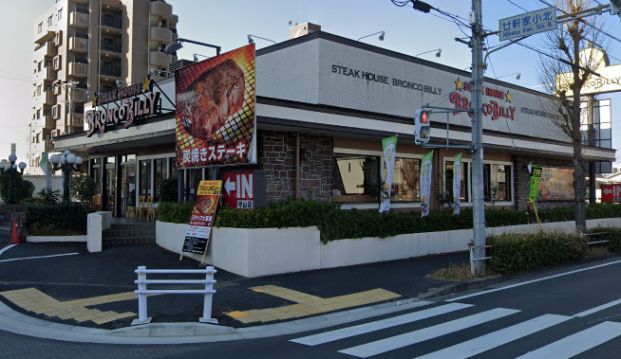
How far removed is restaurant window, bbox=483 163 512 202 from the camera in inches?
909

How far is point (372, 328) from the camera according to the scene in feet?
25.8

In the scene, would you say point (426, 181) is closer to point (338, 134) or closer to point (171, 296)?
point (338, 134)

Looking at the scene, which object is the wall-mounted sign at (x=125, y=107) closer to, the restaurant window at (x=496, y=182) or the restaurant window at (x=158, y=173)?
the restaurant window at (x=158, y=173)

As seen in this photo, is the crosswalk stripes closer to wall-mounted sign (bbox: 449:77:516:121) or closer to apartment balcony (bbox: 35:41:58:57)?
wall-mounted sign (bbox: 449:77:516:121)

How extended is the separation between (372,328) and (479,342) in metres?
1.64

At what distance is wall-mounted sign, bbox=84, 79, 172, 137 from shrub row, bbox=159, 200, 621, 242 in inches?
136

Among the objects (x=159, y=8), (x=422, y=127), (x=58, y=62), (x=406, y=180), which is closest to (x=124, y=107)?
(x=406, y=180)

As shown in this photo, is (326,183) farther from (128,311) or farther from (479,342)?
→ (479,342)

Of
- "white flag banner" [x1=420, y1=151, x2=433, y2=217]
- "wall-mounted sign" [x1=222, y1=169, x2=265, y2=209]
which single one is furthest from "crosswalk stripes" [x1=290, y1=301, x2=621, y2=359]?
"white flag banner" [x1=420, y1=151, x2=433, y2=217]

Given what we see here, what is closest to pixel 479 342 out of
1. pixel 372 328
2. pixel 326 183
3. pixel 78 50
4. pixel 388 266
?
pixel 372 328

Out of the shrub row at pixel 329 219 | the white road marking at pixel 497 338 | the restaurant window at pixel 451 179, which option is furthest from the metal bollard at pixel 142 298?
the restaurant window at pixel 451 179

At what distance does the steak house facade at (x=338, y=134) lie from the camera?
49.9ft

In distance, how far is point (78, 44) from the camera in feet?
188

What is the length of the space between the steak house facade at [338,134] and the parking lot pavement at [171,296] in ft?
9.70
